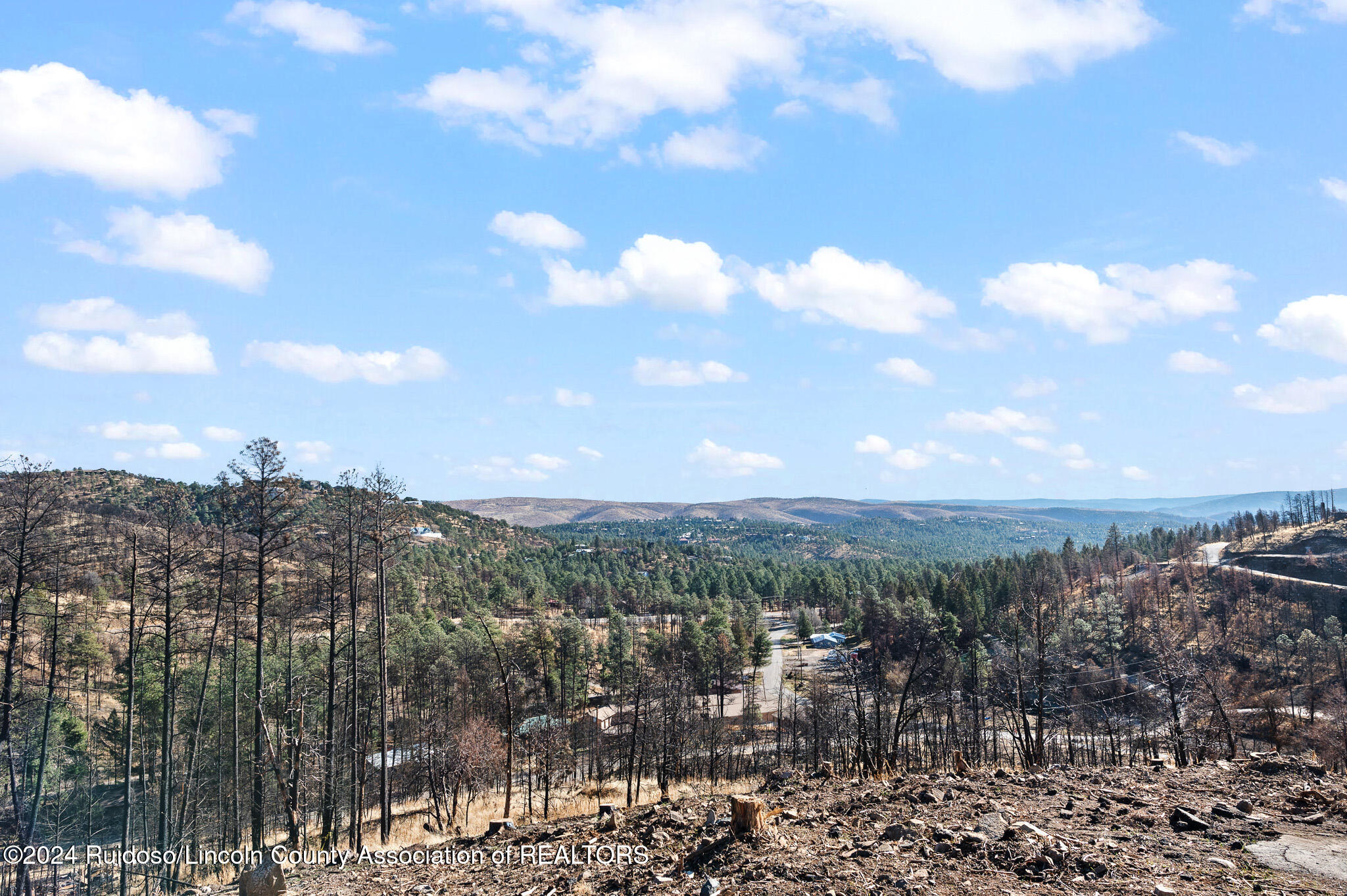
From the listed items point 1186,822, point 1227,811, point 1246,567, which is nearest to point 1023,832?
point 1186,822

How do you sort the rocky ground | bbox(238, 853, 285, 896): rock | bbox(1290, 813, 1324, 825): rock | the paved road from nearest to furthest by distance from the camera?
the rocky ground < bbox(1290, 813, 1324, 825): rock < bbox(238, 853, 285, 896): rock < the paved road

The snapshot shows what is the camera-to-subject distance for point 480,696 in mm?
61344

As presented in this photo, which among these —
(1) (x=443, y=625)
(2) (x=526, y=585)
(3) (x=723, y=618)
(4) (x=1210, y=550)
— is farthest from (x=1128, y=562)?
(1) (x=443, y=625)

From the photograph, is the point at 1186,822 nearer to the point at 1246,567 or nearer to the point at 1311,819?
the point at 1311,819

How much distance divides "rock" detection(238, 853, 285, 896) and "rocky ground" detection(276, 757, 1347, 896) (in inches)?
28.4

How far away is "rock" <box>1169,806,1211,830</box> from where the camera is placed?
10070 mm

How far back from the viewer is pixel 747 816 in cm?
1041

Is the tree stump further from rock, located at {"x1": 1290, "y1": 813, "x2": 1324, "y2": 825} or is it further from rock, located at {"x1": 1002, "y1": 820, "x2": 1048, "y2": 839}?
rock, located at {"x1": 1290, "y1": 813, "x2": 1324, "y2": 825}

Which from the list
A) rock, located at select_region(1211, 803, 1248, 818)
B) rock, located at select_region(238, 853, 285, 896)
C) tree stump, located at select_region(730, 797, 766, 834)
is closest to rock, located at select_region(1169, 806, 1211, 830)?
rock, located at select_region(1211, 803, 1248, 818)

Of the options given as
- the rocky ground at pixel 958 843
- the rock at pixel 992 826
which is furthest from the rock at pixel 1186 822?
the rock at pixel 992 826

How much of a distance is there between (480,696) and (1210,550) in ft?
594

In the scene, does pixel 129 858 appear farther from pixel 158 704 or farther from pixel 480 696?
pixel 480 696

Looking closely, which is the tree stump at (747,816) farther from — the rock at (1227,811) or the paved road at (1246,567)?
the paved road at (1246,567)

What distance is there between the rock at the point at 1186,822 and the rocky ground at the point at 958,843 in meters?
0.02
